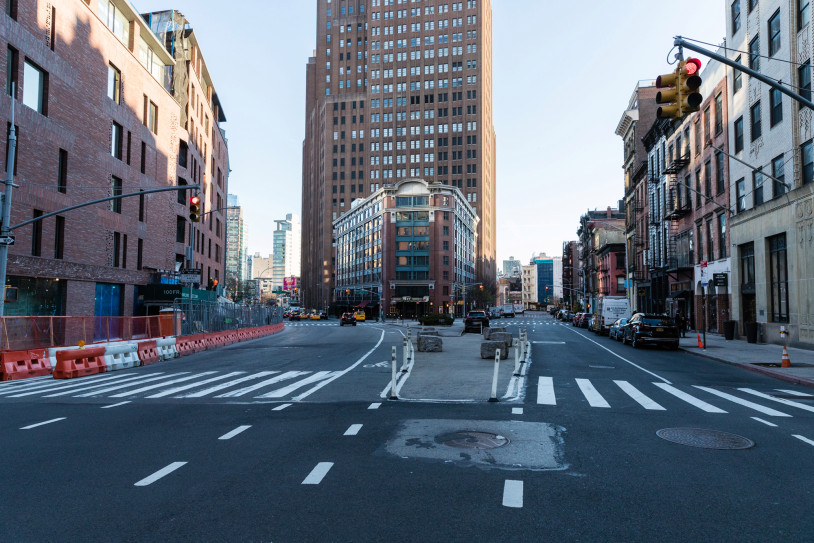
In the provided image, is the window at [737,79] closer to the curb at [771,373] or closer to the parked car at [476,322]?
the curb at [771,373]

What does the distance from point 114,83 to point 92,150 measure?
5765mm

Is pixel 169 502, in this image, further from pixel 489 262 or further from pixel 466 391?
pixel 489 262

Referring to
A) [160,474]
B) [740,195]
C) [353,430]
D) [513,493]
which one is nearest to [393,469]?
[513,493]

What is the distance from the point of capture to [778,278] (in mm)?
28594

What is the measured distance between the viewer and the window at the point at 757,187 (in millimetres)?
30578

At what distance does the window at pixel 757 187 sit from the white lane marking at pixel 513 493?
31.0 m

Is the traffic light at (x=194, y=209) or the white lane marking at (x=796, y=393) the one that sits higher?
the traffic light at (x=194, y=209)

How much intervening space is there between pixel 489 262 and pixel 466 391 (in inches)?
6007

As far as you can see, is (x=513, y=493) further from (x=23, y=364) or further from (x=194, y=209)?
(x=194, y=209)

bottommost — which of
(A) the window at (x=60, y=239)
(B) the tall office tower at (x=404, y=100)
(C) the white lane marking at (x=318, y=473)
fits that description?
(C) the white lane marking at (x=318, y=473)

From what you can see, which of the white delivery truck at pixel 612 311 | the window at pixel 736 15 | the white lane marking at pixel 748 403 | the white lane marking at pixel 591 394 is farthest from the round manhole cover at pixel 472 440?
the window at pixel 736 15

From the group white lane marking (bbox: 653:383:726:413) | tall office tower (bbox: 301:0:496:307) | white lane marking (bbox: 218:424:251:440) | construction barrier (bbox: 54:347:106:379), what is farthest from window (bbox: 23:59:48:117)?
tall office tower (bbox: 301:0:496:307)

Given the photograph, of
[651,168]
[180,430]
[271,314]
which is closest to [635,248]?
[651,168]

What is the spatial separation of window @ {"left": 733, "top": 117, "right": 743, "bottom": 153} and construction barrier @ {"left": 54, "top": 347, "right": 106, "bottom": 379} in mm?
34406
